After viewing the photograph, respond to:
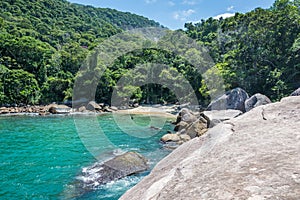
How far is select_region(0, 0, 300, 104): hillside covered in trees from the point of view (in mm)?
27250

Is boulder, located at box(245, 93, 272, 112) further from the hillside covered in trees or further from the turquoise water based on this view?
the hillside covered in trees

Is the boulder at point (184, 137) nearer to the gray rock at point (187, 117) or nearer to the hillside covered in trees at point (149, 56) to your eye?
the gray rock at point (187, 117)

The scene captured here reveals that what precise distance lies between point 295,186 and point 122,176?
9.20 meters

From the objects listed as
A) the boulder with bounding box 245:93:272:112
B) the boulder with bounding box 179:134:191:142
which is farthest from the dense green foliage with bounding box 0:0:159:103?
the boulder with bounding box 245:93:272:112

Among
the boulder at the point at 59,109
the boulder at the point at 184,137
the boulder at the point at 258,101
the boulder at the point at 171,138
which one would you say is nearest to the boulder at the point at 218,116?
the boulder at the point at 258,101

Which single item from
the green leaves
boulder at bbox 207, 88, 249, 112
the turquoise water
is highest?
the green leaves

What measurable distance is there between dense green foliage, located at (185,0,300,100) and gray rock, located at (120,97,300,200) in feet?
79.5

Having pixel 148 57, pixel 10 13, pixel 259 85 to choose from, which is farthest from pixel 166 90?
pixel 10 13

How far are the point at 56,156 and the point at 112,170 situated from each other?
17.1ft

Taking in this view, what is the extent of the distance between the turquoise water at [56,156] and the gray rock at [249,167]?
6.75m

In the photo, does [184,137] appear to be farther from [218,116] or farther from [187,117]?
[187,117]

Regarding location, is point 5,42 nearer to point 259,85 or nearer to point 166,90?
point 166,90

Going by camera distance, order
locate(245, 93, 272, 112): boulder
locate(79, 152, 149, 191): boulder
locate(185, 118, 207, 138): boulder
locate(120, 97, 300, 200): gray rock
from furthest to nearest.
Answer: locate(185, 118, 207, 138): boulder < locate(245, 93, 272, 112): boulder < locate(79, 152, 149, 191): boulder < locate(120, 97, 300, 200): gray rock

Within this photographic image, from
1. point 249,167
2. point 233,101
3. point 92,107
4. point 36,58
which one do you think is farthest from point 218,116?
point 36,58
